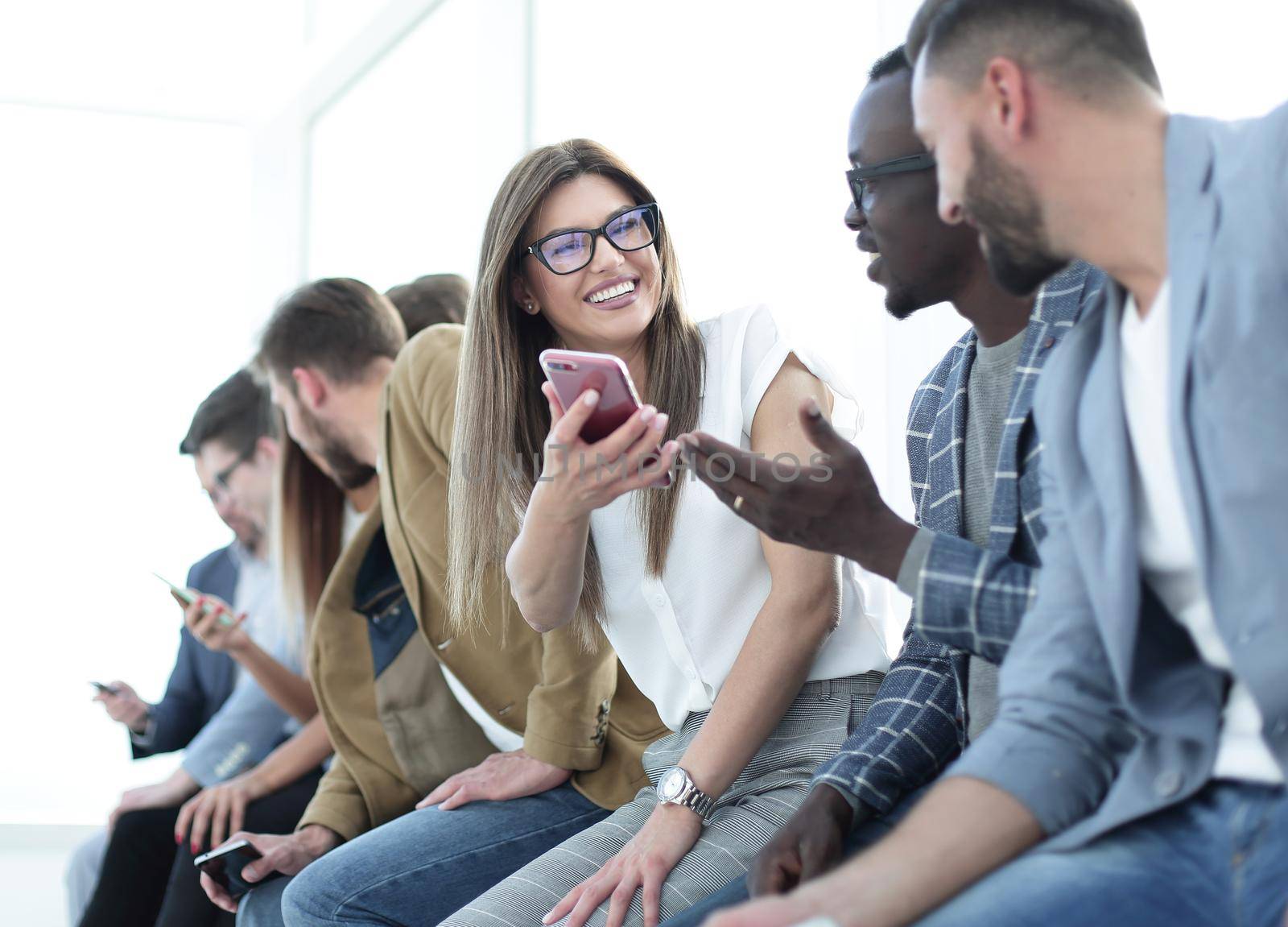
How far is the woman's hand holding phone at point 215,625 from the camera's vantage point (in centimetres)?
285

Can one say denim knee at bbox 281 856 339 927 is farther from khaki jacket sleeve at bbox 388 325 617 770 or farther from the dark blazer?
the dark blazer

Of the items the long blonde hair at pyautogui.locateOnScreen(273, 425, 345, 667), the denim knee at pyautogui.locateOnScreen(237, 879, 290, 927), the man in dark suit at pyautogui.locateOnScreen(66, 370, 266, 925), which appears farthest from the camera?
the man in dark suit at pyautogui.locateOnScreen(66, 370, 266, 925)

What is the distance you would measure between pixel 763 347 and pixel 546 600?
1.64 ft

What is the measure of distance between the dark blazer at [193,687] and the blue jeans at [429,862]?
1611mm

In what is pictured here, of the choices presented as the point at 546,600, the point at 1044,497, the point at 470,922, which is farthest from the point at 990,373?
the point at 470,922

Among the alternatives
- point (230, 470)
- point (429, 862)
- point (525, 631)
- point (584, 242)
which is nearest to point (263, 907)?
point (429, 862)

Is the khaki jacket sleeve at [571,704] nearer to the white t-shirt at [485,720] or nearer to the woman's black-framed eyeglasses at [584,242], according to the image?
the white t-shirt at [485,720]

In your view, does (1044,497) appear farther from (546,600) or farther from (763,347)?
(546,600)

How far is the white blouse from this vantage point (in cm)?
171

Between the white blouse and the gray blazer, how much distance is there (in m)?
0.57

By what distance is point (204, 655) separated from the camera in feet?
11.1

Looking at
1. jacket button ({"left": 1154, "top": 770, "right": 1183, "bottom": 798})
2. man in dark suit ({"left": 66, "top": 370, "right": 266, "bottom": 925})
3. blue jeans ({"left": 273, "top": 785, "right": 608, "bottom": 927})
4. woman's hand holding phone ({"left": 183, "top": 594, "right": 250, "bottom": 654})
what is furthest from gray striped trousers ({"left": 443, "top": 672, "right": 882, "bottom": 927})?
man in dark suit ({"left": 66, "top": 370, "right": 266, "bottom": 925})

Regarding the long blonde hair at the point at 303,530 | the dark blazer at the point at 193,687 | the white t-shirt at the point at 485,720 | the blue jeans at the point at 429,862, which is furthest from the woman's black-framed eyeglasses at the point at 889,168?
the dark blazer at the point at 193,687

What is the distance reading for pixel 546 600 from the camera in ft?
5.81
